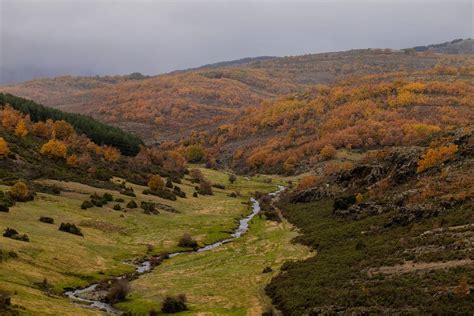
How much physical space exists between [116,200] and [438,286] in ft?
256

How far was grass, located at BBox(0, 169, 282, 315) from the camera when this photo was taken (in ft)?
175

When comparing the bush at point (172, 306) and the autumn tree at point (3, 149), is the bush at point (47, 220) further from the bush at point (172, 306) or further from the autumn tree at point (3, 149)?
the autumn tree at point (3, 149)

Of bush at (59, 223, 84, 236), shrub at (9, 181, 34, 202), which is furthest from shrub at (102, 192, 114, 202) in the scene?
bush at (59, 223, 84, 236)

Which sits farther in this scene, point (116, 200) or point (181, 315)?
point (116, 200)

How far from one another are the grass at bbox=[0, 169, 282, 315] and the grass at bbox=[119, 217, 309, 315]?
698 cm

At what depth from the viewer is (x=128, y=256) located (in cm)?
7606

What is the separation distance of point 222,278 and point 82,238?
90.7 ft

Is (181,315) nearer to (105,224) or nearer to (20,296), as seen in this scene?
(20,296)

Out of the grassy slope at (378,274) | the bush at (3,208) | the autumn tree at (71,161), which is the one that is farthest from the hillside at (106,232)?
the grassy slope at (378,274)

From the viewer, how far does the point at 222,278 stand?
206 feet

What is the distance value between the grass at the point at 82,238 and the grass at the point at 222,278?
6.98 meters

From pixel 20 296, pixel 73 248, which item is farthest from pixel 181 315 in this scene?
pixel 73 248

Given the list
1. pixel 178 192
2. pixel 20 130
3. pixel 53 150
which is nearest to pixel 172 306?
pixel 178 192

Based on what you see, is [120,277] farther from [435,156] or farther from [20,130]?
[20,130]
